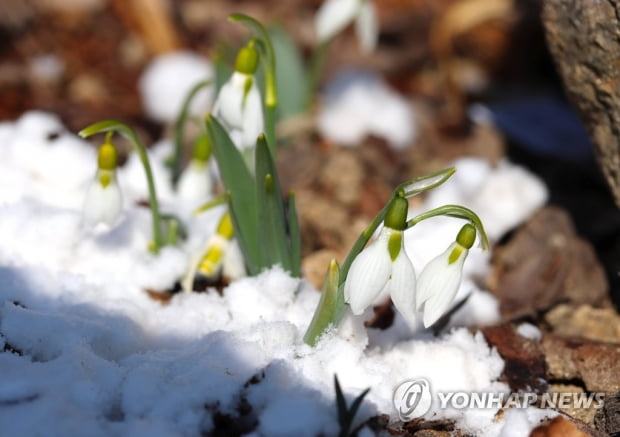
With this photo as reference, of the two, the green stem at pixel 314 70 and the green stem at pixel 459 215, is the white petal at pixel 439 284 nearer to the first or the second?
the green stem at pixel 459 215

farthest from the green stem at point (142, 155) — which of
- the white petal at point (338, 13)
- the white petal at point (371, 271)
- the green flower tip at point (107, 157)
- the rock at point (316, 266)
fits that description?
the white petal at point (338, 13)

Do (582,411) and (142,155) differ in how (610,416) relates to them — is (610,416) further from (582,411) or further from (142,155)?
(142,155)

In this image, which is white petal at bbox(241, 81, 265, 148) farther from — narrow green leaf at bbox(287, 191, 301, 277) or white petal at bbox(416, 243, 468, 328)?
white petal at bbox(416, 243, 468, 328)

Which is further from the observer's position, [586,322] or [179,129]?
[179,129]

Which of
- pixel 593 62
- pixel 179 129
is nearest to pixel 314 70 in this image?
pixel 179 129

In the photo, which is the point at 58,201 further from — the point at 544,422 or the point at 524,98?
the point at 524,98

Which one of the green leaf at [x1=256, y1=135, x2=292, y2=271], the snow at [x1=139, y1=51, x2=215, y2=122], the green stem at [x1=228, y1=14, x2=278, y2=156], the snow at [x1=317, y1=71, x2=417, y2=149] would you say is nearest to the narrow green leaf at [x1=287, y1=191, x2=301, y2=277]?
the green leaf at [x1=256, y1=135, x2=292, y2=271]

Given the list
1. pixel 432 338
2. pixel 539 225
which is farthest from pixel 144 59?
pixel 432 338
